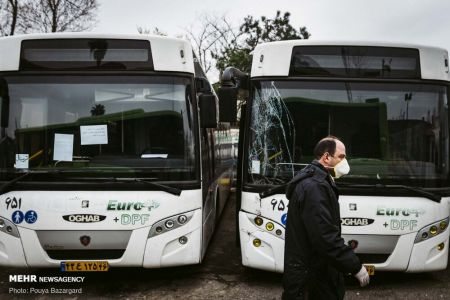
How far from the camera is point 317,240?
3346 millimetres

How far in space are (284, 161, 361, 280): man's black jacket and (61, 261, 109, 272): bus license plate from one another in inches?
116

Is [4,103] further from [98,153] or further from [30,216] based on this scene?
[30,216]

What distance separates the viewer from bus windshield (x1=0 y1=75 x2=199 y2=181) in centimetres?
584

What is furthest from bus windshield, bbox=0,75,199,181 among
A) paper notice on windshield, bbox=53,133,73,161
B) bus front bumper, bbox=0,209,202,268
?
bus front bumper, bbox=0,209,202,268

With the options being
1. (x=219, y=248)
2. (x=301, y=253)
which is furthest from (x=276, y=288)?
(x=301, y=253)

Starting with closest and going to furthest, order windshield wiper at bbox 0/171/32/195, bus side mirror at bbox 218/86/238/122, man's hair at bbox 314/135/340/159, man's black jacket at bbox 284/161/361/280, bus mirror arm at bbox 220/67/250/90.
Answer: man's black jacket at bbox 284/161/361/280
man's hair at bbox 314/135/340/159
windshield wiper at bbox 0/171/32/195
bus side mirror at bbox 218/86/238/122
bus mirror arm at bbox 220/67/250/90

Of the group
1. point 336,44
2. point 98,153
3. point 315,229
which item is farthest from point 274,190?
point 315,229

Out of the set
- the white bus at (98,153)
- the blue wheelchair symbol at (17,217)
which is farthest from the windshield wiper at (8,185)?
the blue wheelchair symbol at (17,217)

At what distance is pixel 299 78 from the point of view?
6055 mm

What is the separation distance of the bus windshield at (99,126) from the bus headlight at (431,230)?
2.77 metres

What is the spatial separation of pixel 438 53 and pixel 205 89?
3.04m

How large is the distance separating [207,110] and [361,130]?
1898mm

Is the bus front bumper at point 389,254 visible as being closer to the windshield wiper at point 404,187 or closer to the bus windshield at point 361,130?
the windshield wiper at point 404,187

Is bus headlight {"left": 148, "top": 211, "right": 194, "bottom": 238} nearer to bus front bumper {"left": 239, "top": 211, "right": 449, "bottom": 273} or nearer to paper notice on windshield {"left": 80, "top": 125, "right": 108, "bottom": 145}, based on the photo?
bus front bumper {"left": 239, "top": 211, "right": 449, "bottom": 273}
